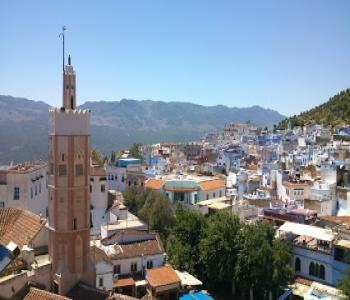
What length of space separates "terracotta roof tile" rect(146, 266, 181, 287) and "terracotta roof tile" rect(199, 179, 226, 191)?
19383mm

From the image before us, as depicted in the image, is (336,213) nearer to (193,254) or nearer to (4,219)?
(193,254)

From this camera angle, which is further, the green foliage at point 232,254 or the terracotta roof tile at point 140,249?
the terracotta roof tile at point 140,249

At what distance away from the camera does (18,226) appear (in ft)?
61.1

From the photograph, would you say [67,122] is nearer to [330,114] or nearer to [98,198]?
[98,198]

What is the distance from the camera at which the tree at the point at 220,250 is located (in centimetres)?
2592

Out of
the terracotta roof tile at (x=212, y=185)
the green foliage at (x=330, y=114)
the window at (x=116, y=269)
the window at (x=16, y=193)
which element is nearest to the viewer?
the window at (x=116, y=269)

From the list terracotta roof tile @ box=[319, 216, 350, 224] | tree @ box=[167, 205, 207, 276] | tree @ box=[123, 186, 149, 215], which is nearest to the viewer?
tree @ box=[167, 205, 207, 276]

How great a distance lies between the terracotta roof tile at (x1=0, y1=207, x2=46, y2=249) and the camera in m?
17.9

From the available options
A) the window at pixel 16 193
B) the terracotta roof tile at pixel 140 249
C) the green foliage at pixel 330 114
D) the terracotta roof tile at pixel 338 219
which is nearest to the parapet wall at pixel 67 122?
the terracotta roof tile at pixel 140 249

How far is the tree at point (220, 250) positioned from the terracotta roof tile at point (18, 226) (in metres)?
11.4

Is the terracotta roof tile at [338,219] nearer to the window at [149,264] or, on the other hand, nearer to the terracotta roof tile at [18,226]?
the window at [149,264]

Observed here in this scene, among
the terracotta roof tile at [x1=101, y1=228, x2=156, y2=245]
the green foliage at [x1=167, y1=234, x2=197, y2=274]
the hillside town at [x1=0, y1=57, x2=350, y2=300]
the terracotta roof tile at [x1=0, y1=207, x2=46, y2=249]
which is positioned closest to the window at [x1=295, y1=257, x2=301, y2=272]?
the hillside town at [x1=0, y1=57, x2=350, y2=300]

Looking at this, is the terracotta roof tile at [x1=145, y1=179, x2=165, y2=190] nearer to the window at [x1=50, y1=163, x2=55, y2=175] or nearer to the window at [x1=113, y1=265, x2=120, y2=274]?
the window at [x1=113, y1=265, x2=120, y2=274]

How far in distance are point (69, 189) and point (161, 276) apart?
392 inches
